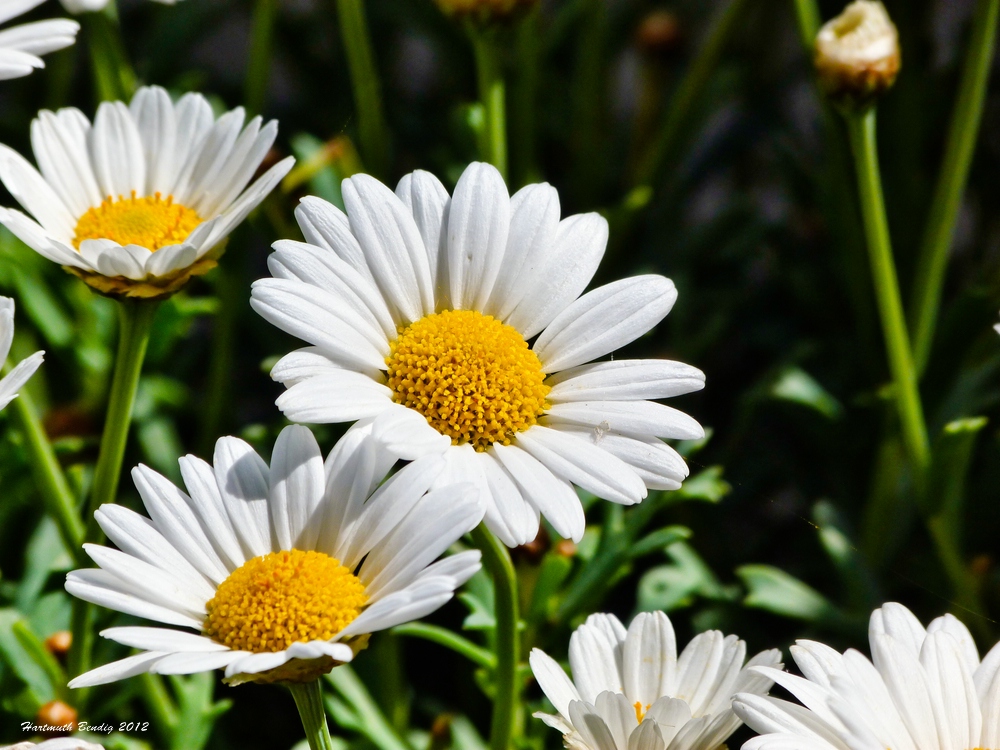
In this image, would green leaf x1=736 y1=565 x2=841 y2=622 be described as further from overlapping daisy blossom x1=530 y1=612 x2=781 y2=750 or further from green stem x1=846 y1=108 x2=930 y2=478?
overlapping daisy blossom x1=530 y1=612 x2=781 y2=750

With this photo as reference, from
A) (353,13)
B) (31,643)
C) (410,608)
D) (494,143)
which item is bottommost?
(31,643)

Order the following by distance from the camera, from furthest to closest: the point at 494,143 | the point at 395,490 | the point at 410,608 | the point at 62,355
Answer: the point at 62,355, the point at 494,143, the point at 395,490, the point at 410,608

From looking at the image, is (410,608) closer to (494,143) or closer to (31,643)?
(31,643)

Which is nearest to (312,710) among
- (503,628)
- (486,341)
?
(503,628)

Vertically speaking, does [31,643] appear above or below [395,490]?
below

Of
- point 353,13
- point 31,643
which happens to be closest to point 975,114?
point 353,13

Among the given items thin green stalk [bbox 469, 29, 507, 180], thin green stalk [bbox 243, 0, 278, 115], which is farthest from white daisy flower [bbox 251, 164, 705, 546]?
thin green stalk [bbox 243, 0, 278, 115]

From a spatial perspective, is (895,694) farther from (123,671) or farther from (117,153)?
(117,153)
